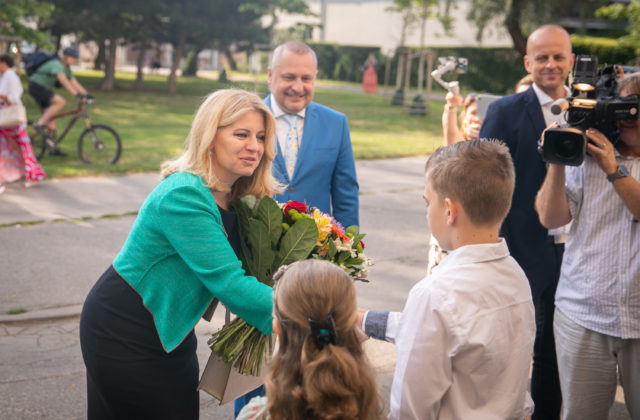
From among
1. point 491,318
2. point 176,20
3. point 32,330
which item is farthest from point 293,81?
point 176,20

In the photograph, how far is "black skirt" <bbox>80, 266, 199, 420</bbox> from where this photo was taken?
102 inches

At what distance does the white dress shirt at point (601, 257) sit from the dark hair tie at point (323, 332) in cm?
168

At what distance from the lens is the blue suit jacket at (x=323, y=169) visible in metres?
4.30

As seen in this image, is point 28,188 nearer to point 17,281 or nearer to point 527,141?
point 17,281

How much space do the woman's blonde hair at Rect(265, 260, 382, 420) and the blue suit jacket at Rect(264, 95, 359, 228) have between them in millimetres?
2298

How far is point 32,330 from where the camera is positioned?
554cm

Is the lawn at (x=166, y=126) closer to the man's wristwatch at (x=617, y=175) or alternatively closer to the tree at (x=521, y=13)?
the man's wristwatch at (x=617, y=175)

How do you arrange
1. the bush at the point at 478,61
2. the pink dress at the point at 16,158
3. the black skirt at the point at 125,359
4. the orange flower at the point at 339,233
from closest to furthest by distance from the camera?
1. the black skirt at the point at 125,359
2. the orange flower at the point at 339,233
3. the pink dress at the point at 16,158
4. the bush at the point at 478,61

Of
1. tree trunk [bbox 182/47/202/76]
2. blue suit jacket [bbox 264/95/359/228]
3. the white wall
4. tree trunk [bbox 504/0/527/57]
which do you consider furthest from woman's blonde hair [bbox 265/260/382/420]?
tree trunk [bbox 182/47/202/76]

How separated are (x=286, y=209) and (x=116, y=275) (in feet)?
2.51

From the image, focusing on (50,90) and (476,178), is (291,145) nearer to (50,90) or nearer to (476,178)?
(476,178)

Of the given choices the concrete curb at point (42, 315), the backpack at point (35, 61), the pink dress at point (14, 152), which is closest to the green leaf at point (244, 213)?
the concrete curb at point (42, 315)

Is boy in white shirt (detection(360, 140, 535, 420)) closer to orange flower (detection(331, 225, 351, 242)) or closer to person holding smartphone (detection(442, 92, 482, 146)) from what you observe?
orange flower (detection(331, 225, 351, 242))

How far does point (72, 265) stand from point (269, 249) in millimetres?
4896
